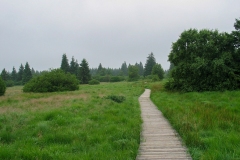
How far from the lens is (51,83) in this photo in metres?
37.8

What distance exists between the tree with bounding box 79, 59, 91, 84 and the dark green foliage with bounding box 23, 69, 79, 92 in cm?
2737

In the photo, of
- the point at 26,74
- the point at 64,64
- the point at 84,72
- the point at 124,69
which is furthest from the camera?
the point at 124,69

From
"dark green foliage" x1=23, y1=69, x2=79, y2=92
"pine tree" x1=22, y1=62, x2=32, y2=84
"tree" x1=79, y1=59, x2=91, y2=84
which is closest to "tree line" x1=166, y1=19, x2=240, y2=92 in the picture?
"dark green foliage" x1=23, y1=69, x2=79, y2=92

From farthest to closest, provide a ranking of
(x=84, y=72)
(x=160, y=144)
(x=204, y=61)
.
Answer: (x=84, y=72), (x=204, y=61), (x=160, y=144)

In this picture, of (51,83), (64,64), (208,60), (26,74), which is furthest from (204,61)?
(26,74)

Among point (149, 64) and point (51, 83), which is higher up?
point (149, 64)

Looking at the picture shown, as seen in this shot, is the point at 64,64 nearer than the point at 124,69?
Yes

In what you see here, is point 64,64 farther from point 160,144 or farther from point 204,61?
point 160,144

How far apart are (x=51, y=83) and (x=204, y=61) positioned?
28.2 m

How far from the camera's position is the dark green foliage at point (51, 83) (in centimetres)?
3641

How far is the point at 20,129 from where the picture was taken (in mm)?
7844

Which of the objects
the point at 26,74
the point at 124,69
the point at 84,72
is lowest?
the point at 84,72

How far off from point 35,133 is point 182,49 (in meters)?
21.8

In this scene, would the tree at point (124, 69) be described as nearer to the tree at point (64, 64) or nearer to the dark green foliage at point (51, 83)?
the tree at point (64, 64)
